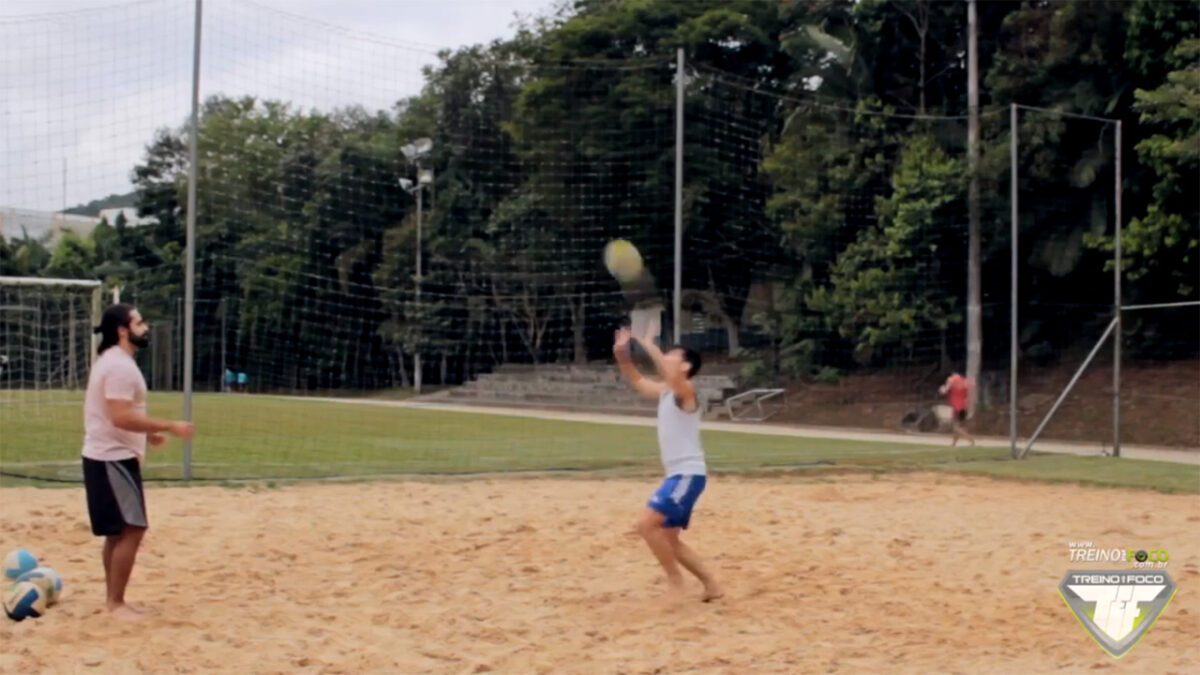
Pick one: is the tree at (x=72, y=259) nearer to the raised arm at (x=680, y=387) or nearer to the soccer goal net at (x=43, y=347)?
the soccer goal net at (x=43, y=347)

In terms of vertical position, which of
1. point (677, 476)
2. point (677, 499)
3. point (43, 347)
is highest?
point (43, 347)

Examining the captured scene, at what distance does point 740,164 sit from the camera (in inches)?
1067

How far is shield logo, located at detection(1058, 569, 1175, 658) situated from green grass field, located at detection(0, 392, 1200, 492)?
25.9 feet

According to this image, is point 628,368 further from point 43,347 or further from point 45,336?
point 45,336

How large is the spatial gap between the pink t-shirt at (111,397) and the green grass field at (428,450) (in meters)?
7.44

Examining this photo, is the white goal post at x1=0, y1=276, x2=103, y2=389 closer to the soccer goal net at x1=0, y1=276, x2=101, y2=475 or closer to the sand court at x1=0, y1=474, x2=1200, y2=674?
the soccer goal net at x1=0, y1=276, x2=101, y2=475

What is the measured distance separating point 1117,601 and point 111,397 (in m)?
5.88

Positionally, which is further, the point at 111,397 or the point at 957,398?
the point at 957,398

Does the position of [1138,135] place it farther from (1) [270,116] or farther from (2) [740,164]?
(1) [270,116]

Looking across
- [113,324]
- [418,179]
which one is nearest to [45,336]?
[418,179]

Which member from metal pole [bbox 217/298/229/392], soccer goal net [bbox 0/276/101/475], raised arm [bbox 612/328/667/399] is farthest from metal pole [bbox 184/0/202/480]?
soccer goal net [bbox 0/276/101/475]

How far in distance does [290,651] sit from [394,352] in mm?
13814

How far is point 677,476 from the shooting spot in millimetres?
8273

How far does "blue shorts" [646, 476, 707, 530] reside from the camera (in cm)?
816
